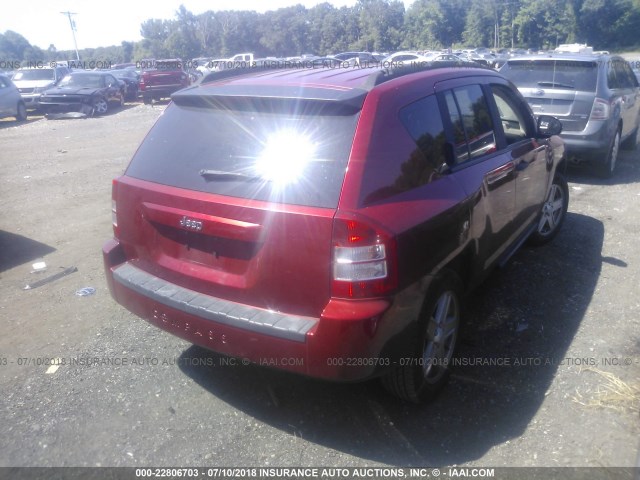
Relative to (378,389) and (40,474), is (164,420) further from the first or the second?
(378,389)

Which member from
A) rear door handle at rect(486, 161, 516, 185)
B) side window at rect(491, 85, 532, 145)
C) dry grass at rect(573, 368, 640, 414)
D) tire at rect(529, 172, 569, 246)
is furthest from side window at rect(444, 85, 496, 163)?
tire at rect(529, 172, 569, 246)

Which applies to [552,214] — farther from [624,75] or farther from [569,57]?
[624,75]

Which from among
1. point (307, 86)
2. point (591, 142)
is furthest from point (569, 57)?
point (307, 86)

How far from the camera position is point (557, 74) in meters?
8.39

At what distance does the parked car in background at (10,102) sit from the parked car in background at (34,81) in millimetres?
1522

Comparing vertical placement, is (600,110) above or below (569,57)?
below

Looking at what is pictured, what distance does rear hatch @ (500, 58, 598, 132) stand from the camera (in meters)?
8.08

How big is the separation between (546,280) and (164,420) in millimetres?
3398

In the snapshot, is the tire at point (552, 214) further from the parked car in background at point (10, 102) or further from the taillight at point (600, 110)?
the parked car in background at point (10, 102)

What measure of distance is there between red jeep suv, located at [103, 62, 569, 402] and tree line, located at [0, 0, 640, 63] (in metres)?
58.3

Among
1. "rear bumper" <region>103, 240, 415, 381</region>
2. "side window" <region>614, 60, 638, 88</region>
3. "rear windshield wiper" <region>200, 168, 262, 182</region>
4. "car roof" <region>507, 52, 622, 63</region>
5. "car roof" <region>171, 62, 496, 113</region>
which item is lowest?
"rear bumper" <region>103, 240, 415, 381</region>

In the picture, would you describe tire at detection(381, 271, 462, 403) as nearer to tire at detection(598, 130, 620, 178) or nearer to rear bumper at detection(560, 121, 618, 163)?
rear bumper at detection(560, 121, 618, 163)

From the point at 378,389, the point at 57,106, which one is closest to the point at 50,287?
the point at 378,389

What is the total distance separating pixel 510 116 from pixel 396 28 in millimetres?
68656
